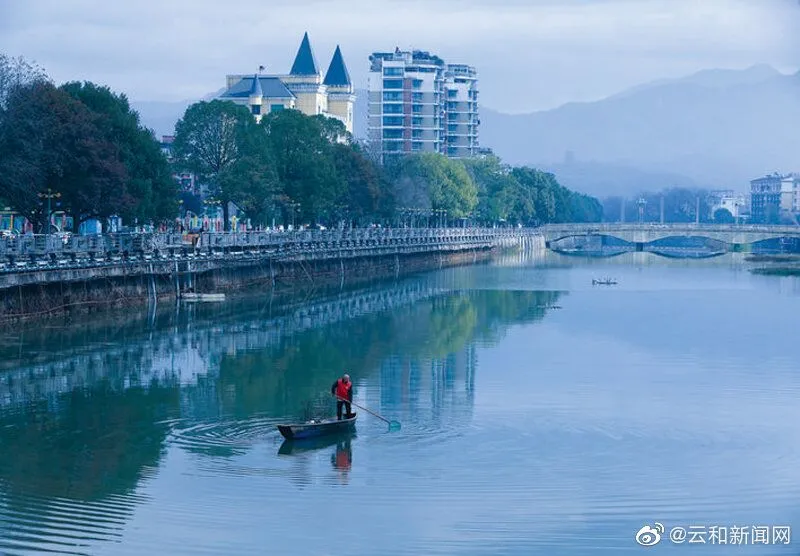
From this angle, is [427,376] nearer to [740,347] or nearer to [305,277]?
[740,347]

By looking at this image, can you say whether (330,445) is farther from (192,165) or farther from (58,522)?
(192,165)

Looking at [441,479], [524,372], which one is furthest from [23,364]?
[441,479]

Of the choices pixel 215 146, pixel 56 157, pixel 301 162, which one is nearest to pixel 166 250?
Answer: pixel 56 157

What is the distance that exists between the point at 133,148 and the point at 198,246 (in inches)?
267

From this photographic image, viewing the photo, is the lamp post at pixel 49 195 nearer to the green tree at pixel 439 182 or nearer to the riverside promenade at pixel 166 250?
the riverside promenade at pixel 166 250

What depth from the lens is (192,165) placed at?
10431cm

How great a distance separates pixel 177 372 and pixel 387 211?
9498cm

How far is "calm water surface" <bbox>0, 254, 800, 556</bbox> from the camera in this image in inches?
1145

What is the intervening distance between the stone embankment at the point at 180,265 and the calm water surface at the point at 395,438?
2373mm

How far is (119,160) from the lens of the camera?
8256 cm

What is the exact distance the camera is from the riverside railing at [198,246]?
66625 millimetres

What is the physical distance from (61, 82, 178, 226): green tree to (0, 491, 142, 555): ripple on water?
171 ft

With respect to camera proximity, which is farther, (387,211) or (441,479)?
(387,211)

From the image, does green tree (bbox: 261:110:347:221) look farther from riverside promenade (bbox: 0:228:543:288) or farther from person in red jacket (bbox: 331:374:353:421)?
person in red jacket (bbox: 331:374:353:421)
